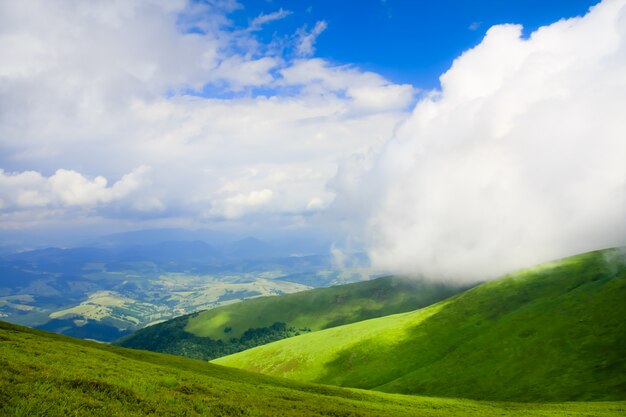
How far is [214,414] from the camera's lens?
29.0 m

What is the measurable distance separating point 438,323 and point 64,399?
195645 mm

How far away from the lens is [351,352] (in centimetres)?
19450

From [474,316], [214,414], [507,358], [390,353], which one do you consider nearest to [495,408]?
[214,414]

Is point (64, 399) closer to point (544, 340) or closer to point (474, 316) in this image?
point (544, 340)

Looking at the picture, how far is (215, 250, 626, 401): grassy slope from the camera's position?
335 feet

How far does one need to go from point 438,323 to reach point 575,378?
9668 cm

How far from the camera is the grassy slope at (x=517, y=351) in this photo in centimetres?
10212

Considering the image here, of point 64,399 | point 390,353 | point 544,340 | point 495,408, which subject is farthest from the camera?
point 390,353

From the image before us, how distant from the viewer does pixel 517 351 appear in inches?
5049

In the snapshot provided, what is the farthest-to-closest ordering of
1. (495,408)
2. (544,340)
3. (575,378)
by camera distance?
(544,340) < (575,378) < (495,408)

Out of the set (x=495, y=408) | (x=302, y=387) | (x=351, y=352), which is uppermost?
(x=302, y=387)

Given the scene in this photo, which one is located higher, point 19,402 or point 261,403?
point 19,402

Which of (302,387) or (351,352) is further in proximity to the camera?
(351,352)

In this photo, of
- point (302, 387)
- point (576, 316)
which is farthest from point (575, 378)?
point (302, 387)
